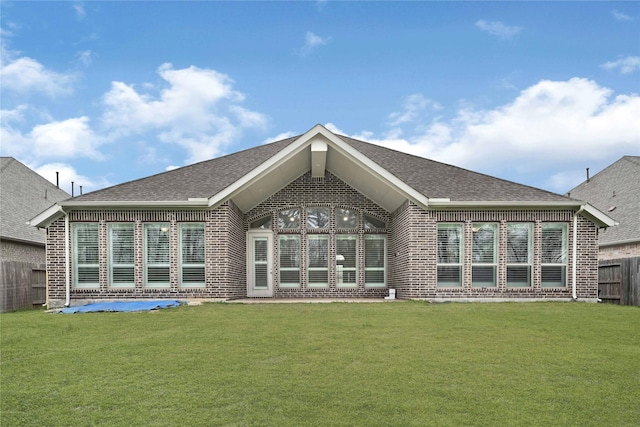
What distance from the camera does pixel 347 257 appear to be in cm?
1603

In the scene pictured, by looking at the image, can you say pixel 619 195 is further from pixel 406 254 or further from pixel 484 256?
pixel 406 254

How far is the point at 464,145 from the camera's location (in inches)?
1164

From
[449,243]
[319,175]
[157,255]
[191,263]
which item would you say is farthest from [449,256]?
[157,255]

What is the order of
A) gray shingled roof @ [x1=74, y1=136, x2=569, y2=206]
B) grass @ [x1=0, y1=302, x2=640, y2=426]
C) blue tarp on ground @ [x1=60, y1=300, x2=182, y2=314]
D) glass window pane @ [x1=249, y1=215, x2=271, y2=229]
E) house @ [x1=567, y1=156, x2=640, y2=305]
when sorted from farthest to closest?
glass window pane @ [x1=249, y1=215, x2=271, y2=229]
house @ [x1=567, y1=156, x2=640, y2=305]
gray shingled roof @ [x1=74, y1=136, x2=569, y2=206]
blue tarp on ground @ [x1=60, y1=300, x2=182, y2=314]
grass @ [x1=0, y1=302, x2=640, y2=426]

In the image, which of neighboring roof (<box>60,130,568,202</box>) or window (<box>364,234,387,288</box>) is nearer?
neighboring roof (<box>60,130,568,202</box>)

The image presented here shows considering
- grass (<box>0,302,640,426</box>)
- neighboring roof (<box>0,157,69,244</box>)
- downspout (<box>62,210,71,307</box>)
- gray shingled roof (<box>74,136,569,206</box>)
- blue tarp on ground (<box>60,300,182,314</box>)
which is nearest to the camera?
grass (<box>0,302,640,426</box>)

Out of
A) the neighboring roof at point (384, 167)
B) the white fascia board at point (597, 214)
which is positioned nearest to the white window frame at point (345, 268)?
the neighboring roof at point (384, 167)

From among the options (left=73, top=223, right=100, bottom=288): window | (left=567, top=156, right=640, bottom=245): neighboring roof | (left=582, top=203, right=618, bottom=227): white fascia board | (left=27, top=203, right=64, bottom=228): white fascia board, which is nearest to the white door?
(left=73, top=223, right=100, bottom=288): window

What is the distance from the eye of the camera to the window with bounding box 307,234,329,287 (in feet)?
52.3

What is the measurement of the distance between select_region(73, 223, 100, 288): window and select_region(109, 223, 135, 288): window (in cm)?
44

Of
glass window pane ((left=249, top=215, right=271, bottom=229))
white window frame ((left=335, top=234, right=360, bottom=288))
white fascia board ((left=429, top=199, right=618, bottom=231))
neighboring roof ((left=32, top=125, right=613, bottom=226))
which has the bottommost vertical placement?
white window frame ((left=335, top=234, right=360, bottom=288))

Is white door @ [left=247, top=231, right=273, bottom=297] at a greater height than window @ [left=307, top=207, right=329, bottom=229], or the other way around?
window @ [left=307, top=207, right=329, bottom=229]

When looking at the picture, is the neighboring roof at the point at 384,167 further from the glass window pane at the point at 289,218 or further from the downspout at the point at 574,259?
the glass window pane at the point at 289,218

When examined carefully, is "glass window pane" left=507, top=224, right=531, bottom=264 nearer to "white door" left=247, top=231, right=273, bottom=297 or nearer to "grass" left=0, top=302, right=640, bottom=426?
"grass" left=0, top=302, right=640, bottom=426
